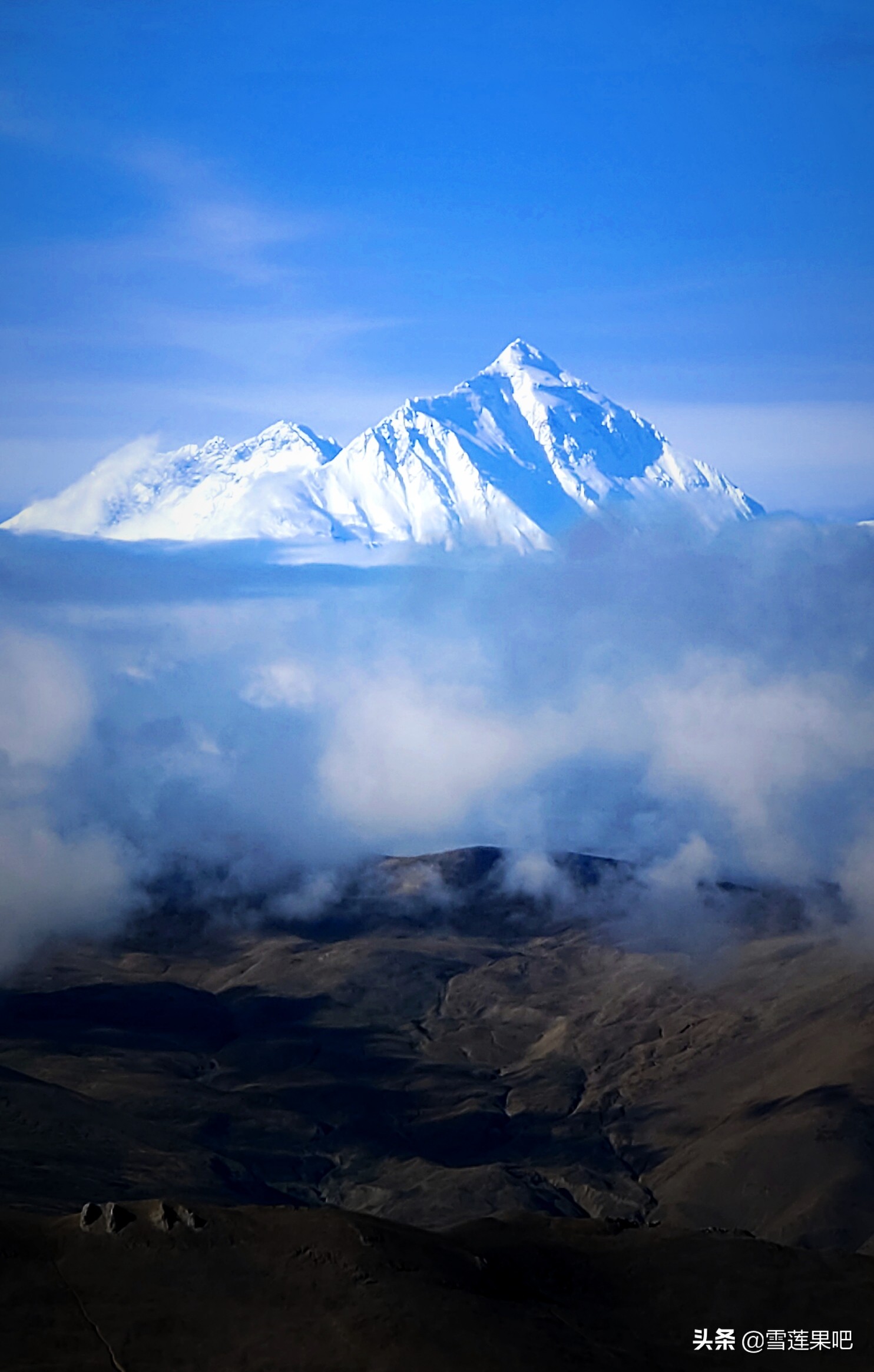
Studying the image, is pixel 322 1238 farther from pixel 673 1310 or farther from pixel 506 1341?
pixel 673 1310

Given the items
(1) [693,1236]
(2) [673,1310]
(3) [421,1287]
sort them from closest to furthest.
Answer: (3) [421,1287], (2) [673,1310], (1) [693,1236]

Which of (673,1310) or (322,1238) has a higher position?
(322,1238)

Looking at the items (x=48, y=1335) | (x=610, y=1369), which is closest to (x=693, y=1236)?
(x=610, y=1369)

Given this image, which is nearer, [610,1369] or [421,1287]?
[610,1369]

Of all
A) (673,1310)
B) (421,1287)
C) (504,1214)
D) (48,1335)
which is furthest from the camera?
(504,1214)

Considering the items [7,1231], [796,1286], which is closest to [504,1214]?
[796,1286]

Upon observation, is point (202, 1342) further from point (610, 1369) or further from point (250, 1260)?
point (610, 1369)

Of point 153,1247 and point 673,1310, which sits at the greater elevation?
point 153,1247

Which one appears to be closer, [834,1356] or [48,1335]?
[48,1335]

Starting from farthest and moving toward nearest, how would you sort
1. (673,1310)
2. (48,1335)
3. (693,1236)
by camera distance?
(693,1236), (673,1310), (48,1335)

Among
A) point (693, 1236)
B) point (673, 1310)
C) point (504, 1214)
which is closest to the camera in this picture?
point (673, 1310)
